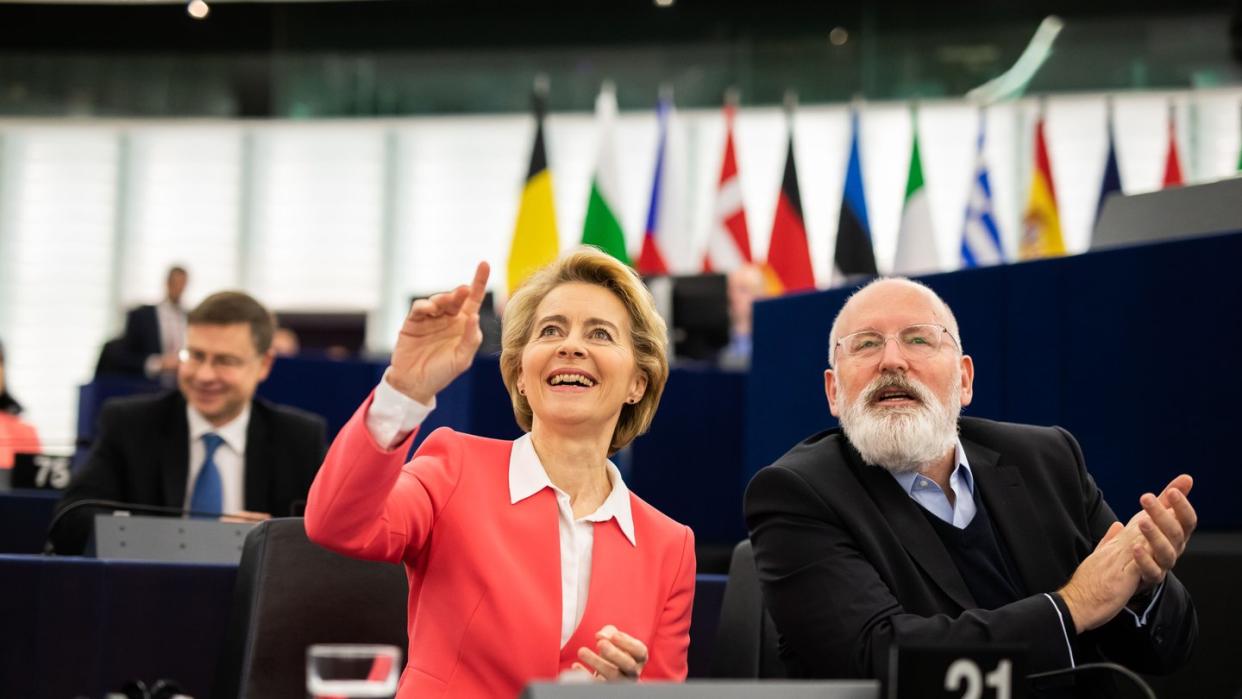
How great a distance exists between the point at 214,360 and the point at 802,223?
653 centimetres

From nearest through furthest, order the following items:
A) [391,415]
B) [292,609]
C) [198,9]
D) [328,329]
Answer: [391,415] < [292,609] < [328,329] < [198,9]

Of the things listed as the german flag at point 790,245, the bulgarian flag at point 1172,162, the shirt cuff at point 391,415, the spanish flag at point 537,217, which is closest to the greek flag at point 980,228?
the german flag at point 790,245

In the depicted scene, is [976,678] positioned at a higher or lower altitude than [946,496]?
lower

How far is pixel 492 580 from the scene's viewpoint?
2381 mm

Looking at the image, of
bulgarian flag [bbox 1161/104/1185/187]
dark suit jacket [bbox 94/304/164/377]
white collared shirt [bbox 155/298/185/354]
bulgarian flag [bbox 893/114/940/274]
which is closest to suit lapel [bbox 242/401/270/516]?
bulgarian flag [bbox 893/114/940/274]

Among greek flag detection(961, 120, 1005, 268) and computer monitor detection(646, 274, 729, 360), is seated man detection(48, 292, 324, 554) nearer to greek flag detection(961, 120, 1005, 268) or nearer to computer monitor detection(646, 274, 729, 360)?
computer monitor detection(646, 274, 729, 360)

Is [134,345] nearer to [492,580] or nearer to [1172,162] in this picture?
[1172,162]

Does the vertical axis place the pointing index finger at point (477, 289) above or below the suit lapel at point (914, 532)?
above

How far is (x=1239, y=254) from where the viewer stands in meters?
3.81

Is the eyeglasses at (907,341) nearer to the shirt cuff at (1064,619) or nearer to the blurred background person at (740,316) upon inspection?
the shirt cuff at (1064,619)

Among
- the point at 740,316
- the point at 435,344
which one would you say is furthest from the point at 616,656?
the point at 740,316

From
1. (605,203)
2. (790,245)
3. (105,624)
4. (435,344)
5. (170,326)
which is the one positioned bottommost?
(105,624)

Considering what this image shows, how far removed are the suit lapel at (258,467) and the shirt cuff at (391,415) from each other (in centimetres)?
257

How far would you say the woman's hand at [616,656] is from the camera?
207 cm
